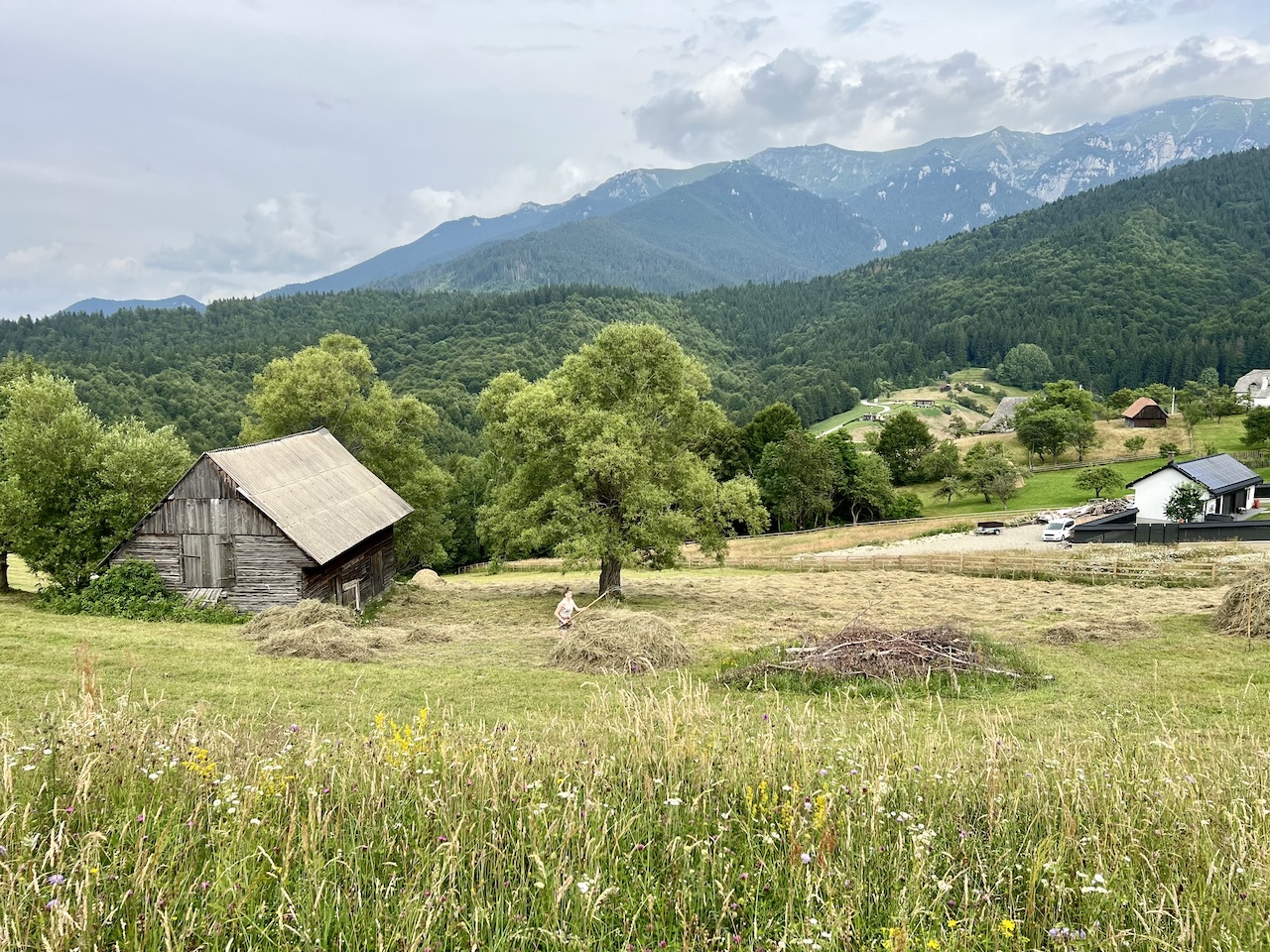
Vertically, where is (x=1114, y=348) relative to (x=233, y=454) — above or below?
above

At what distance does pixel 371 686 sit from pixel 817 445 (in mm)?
66583

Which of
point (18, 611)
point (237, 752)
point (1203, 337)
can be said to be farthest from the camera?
point (1203, 337)

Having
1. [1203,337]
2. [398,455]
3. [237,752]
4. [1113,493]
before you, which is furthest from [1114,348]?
[237,752]

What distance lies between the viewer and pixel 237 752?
6.82 metres

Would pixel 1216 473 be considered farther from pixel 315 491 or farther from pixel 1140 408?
pixel 315 491

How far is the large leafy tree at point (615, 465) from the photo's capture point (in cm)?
3047

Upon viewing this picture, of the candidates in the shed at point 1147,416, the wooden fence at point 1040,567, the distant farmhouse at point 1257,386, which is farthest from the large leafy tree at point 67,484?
the distant farmhouse at point 1257,386

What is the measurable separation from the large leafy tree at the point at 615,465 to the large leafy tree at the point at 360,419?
46.8 feet

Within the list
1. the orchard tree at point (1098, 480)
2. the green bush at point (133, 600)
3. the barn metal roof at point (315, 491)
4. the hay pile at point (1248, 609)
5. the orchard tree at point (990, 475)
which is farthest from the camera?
the orchard tree at point (990, 475)

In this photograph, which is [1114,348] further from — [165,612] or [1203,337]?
[165,612]

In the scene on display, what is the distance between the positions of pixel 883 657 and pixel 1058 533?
44.9 meters

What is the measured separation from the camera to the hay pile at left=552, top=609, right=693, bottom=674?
61.5ft

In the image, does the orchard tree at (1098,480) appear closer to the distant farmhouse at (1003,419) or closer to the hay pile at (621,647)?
the distant farmhouse at (1003,419)

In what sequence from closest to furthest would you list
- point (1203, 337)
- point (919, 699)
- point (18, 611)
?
point (919, 699), point (18, 611), point (1203, 337)
